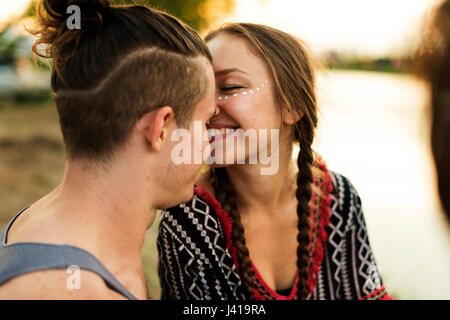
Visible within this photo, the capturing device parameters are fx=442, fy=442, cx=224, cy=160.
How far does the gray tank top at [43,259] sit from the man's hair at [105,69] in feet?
1.15

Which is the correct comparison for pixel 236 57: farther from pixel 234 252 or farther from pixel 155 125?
pixel 234 252

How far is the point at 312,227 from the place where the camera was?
2641mm

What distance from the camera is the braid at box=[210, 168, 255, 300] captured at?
2.42 meters

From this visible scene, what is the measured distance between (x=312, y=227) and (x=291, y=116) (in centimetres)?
68

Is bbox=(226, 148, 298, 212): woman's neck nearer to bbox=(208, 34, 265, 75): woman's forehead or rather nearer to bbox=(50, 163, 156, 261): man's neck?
bbox=(208, 34, 265, 75): woman's forehead

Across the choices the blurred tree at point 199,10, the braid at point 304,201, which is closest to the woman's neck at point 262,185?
the braid at point 304,201

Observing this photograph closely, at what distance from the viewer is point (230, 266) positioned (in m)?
2.42

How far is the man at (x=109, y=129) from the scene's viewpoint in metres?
1.51

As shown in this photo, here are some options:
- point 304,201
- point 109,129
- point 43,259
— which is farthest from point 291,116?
point 43,259

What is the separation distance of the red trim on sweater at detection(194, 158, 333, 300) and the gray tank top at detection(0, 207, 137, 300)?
102cm

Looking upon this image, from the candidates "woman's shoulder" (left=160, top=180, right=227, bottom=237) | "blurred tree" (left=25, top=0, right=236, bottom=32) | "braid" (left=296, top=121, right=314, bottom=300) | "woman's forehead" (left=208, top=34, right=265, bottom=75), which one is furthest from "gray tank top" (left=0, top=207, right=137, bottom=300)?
"blurred tree" (left=25, top=0, right=236, bottom=32)
